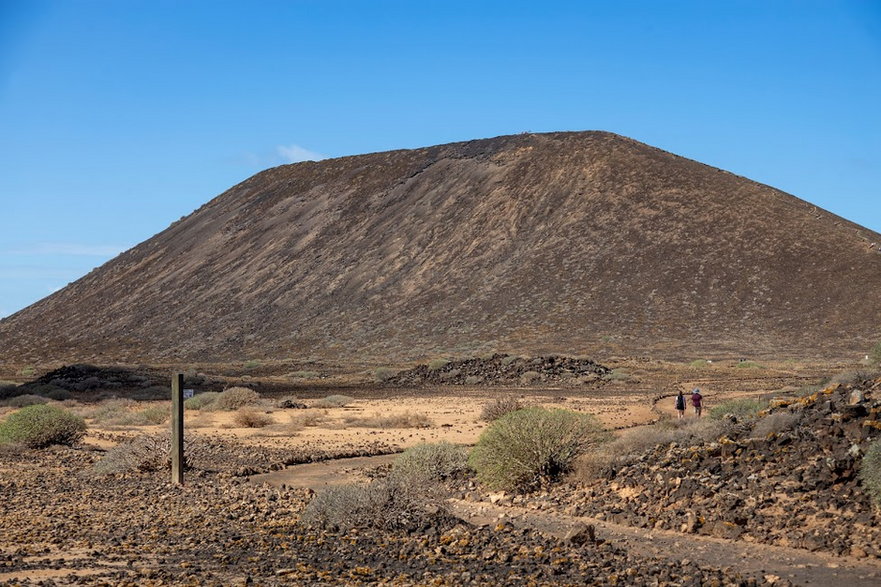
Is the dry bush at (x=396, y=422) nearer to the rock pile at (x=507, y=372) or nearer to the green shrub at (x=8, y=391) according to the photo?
the rock pile at (x=507, y=372)

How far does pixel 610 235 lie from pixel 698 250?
7.12 metres

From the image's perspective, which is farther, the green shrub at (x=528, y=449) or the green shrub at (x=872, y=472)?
the green shrub at (x=528, y=449)

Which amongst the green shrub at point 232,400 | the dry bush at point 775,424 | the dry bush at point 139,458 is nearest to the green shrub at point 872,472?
the dry bush at point 775,424

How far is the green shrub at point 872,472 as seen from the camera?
1028cm

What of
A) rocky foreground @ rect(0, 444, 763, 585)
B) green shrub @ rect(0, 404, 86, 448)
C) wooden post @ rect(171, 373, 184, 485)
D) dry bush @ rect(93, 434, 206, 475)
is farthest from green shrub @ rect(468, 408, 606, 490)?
green shrub @ rect(0, 404, 86, 448)

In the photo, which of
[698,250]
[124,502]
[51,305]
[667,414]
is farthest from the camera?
[51,305]

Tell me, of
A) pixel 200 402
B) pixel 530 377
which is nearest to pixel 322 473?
pixel 200 402

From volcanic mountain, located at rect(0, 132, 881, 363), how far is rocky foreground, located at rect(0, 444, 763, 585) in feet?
157

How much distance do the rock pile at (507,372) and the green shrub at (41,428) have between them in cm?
2642

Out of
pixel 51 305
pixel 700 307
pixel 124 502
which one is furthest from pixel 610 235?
pixel 124 502

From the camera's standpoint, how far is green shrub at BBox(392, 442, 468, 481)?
15.8 meters

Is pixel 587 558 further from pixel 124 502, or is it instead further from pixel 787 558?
pixel 124 502

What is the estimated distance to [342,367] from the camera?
61.4 meters

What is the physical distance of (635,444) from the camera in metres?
14.7
